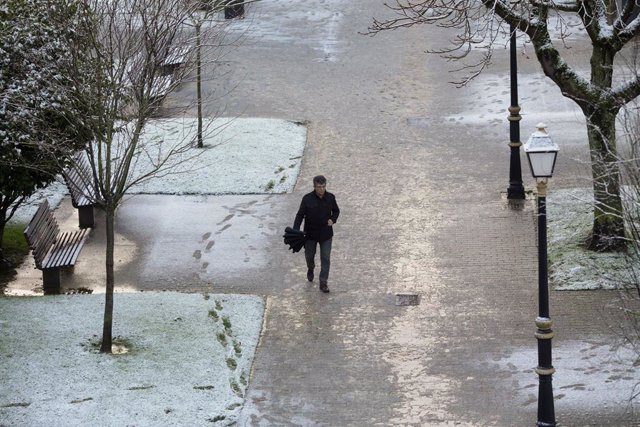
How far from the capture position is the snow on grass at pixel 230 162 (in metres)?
21.0

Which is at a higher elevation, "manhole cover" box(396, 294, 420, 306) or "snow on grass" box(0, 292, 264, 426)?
Result: "snow on grass" box(0, 292, 264, 426)

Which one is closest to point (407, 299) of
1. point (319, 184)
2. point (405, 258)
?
point (405, 258)

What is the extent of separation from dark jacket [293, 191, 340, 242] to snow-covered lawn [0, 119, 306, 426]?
126 centimetres

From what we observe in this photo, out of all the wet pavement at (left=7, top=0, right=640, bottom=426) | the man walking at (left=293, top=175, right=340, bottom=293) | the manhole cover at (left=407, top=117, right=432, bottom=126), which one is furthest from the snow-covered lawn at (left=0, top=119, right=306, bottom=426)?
the manhole cover at (left=407, top=117, right=432, bottom=126)

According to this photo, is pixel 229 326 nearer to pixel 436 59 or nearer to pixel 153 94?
pixel 153 94

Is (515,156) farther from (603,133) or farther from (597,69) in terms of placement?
(603,133)

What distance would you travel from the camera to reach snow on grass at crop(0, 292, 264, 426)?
43.6 feet

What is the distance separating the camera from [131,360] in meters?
14.5

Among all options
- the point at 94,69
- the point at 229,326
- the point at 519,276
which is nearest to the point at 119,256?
the point at 229,326

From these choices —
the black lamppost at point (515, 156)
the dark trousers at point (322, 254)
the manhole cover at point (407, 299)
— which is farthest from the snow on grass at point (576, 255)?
the dark trousers at point (322, 254)

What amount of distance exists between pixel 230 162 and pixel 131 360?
8.14 metres

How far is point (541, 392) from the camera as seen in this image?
12.5 m

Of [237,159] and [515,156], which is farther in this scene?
[237,159]

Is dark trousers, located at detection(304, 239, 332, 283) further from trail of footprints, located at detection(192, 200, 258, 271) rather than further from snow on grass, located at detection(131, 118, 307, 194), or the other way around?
snow on grass, located at detection(131, 118, 307, 194)
